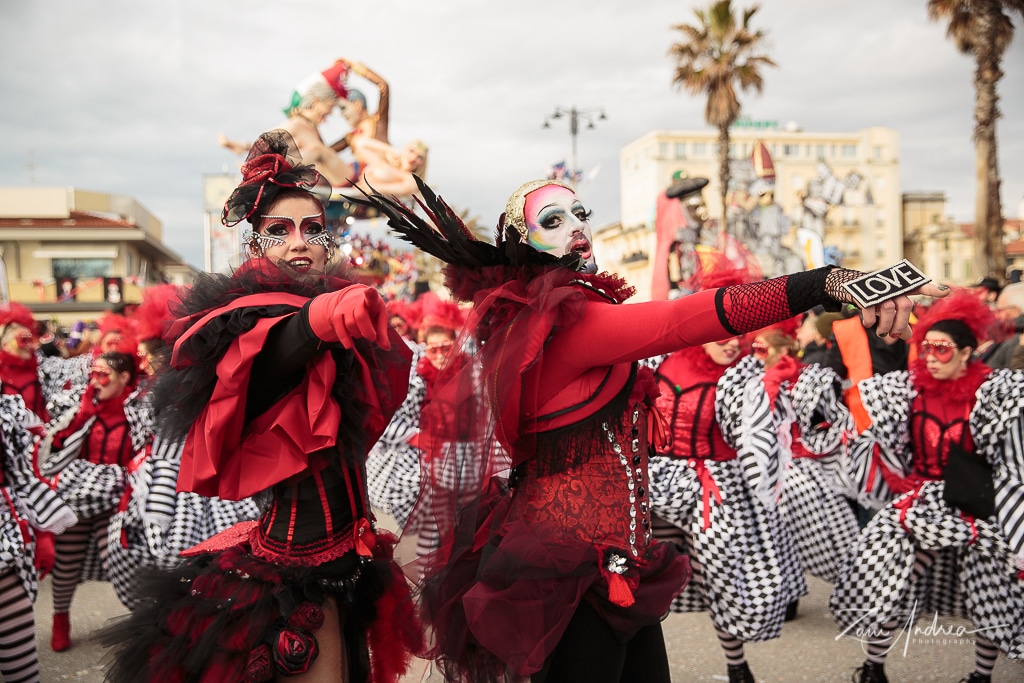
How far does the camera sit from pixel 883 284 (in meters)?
1.97

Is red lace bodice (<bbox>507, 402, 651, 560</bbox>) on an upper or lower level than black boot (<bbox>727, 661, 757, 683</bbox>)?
upper

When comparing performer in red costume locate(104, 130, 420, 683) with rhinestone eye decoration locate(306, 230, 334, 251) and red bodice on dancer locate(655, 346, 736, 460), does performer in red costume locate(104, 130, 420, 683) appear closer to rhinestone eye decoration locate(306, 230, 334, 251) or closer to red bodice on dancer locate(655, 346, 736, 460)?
rhinestone eye decoration locate(306, 230, 334, 251)

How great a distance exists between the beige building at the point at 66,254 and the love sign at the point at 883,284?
35.2 meters

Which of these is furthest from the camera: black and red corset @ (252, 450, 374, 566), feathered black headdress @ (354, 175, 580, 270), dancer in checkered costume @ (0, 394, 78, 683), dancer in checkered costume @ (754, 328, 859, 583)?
dancer in checkered costume @ (754, 328, 859, 583)

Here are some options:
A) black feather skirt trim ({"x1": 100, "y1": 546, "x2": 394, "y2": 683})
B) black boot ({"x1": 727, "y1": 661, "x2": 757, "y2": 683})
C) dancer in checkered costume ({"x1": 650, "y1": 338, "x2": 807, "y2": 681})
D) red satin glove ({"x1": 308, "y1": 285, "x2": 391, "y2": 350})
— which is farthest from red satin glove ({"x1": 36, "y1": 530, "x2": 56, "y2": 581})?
black boot ({"x1": 727, "y1": 661, "x2": 757, "y2": 683})

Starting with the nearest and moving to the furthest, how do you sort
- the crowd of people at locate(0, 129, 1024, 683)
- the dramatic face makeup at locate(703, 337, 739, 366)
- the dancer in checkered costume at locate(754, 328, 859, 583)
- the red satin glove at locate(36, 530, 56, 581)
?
the crowd of people at locate(0, 129, 1024, 683) < the red satin glove at locate(36, 530, 56, 581) < the dramatic face makeup at locate(703, 337, 739, 366) < the dancer in checkered costume at locate(754, 328, 859, 583)

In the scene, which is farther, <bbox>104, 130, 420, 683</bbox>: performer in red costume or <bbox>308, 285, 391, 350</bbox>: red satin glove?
<bbox>104, 130, 420, 683</bbox>: performer in red costume

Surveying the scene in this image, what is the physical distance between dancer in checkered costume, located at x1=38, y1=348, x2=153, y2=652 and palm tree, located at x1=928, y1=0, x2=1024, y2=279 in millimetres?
12947

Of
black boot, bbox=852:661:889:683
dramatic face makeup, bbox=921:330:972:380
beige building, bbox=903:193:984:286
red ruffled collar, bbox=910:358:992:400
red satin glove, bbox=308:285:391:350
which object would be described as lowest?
black boot, bbox=852:661:889:683

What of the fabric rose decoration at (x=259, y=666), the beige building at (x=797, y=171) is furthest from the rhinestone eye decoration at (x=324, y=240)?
the beige building at (x=797, y=171)

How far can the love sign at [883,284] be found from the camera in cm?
194

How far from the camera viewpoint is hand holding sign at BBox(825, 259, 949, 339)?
1.95 m

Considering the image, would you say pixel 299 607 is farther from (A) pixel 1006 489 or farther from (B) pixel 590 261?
(A) pixel 1006 489

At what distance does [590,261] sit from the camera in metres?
2.86
